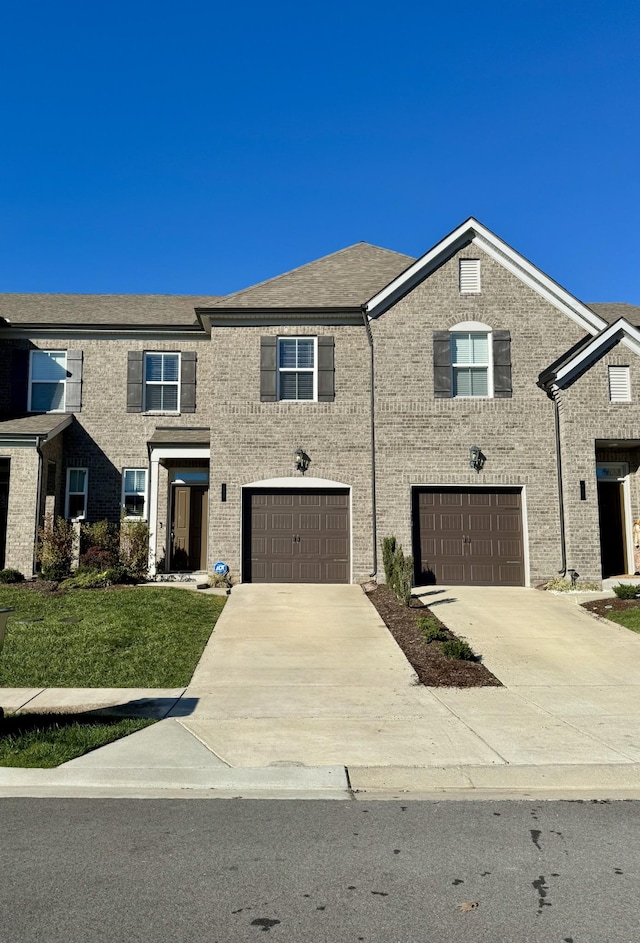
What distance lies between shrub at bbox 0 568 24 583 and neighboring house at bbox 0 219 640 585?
44 cm

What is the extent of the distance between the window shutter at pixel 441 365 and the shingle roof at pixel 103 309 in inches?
258

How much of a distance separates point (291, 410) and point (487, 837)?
14.0 m

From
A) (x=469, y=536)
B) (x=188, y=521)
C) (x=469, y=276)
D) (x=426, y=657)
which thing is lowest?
(x=426, y=657)

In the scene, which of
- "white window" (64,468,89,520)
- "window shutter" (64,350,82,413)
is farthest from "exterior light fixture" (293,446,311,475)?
"window shutter" (64,350,82,413)

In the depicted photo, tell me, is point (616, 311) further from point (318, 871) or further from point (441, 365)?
point (318, 871)

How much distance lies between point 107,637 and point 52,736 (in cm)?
447

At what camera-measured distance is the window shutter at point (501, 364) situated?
1788 cm

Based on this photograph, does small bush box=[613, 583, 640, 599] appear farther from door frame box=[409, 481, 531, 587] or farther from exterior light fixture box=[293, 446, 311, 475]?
exterior light fixture box=[293, 446, 311, 475]

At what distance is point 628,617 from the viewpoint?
13.4 meters

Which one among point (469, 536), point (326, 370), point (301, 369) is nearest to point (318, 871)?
point (469, 536)

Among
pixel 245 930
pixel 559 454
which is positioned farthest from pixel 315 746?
pixel 559 454

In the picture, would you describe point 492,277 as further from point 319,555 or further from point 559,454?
point 319,555

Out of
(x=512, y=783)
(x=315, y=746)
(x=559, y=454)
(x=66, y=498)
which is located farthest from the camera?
(x=66, y=498)

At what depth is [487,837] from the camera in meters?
4.75
